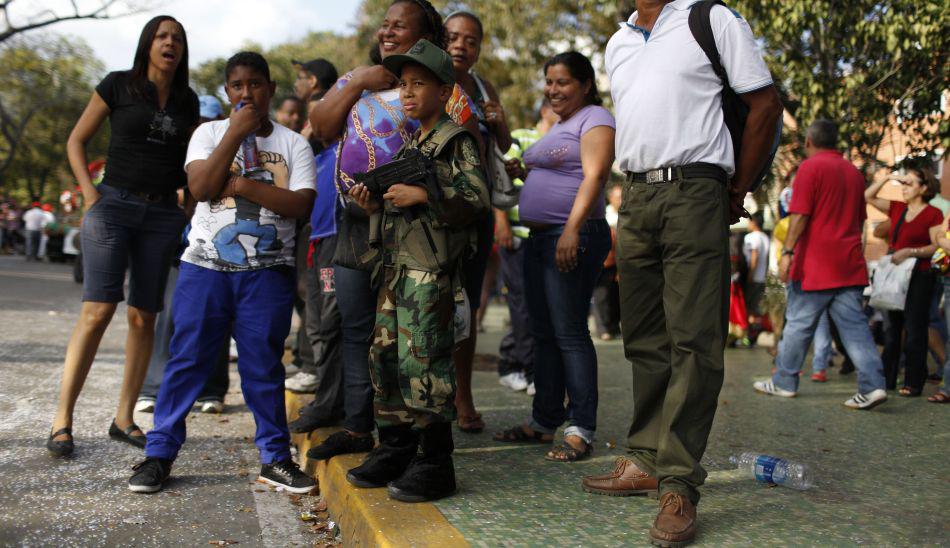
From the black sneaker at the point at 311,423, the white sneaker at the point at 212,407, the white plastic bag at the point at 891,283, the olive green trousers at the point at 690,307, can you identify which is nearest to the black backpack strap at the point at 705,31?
the olive green trousers at the point at 690,307

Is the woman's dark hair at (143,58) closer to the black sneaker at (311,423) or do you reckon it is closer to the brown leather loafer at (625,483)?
the black sneaker at (311,423)

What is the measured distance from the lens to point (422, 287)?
3412 millimetres

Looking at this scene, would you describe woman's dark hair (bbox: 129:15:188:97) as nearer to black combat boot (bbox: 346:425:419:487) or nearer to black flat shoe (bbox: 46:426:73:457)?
black flat shoe (bbox: 46:426:73:457)

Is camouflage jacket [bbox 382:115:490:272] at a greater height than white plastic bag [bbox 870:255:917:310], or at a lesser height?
greater

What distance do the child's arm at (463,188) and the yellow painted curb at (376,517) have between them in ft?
3.66

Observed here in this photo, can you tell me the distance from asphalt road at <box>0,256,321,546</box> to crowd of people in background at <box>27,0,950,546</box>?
18cm

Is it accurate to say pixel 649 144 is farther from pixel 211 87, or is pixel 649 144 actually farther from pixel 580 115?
pixel 211 87

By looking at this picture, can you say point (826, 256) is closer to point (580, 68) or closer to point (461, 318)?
point (580, 68)

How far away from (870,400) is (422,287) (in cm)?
394

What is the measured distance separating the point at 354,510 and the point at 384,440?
0.36m

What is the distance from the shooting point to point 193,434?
5.19 metres

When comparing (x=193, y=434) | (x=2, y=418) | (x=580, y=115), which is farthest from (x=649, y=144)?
(x=2, y=418)

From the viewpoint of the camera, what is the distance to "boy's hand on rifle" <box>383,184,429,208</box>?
3.39 m

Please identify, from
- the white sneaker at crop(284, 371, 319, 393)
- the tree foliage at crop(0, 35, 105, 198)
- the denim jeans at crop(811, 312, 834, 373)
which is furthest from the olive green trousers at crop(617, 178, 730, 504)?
the tree foliage at crop(0, 35, 105, 198)
